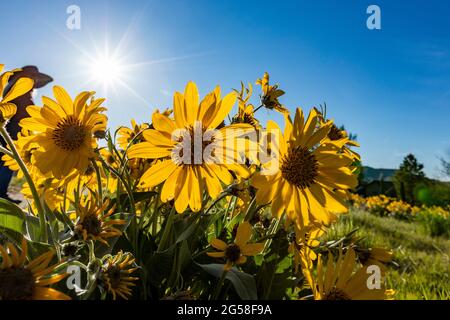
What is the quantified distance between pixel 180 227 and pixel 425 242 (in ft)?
16.8

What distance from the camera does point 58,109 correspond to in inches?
29.0

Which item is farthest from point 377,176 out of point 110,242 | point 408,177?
point 110,242

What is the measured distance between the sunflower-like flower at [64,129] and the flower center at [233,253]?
31 centimetres

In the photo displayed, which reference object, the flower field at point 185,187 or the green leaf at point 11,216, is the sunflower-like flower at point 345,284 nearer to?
the flower field at point 185,187

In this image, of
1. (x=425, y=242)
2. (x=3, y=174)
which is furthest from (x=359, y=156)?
(x=425, y=242)

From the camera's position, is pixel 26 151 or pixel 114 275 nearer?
pixel 114 275

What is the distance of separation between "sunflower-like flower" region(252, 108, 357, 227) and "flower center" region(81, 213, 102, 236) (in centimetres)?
29

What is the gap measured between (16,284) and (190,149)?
36 centimetres

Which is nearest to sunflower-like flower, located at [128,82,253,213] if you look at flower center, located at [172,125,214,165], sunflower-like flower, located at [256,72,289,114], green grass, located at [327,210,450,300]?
flower center, located at [172,125,214,165]

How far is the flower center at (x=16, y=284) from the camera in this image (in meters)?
0.47

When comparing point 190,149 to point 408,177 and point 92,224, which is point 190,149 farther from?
point 408,177

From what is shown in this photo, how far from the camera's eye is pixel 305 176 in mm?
761
